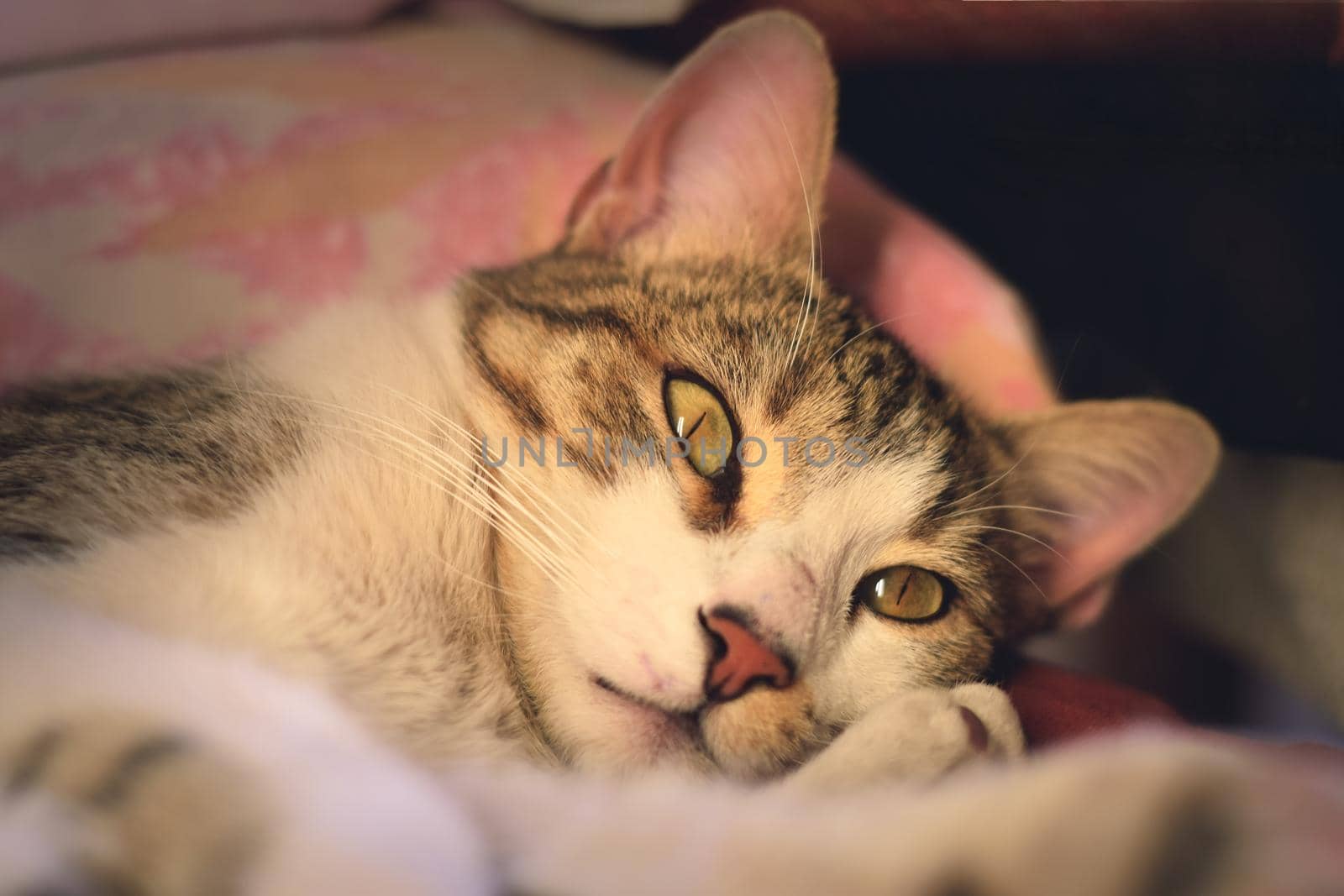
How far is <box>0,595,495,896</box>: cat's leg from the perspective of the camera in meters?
0.52

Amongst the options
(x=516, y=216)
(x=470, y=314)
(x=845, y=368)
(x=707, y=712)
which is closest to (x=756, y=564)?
(x=707, y=712)

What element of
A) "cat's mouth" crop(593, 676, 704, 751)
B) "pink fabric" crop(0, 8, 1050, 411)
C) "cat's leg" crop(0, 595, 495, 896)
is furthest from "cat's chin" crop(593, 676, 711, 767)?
"pink fabric" crop(0, 8, 1050, 411)

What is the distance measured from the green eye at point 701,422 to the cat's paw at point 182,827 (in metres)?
0.41

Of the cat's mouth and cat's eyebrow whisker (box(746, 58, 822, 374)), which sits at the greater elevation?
cat's eyebrow whisker (box(746, 58, 822, 374))

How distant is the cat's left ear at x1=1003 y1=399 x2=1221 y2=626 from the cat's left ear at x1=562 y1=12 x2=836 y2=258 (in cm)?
42

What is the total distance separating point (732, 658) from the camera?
0.71m

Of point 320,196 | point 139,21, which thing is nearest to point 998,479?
point 320,196

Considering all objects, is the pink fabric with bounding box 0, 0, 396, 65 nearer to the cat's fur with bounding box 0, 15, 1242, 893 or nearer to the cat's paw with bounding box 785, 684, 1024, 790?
the cat's fur with bounding box 0, 15, 1242, 893

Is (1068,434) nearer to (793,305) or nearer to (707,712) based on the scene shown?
(793,305)

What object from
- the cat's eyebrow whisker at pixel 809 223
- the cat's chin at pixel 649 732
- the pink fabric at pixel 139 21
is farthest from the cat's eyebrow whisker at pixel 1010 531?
the pink fabric at pixel 139 21

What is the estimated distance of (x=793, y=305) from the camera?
3.25 ft

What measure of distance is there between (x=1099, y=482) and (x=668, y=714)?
0.70m

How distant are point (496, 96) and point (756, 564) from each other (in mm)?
924

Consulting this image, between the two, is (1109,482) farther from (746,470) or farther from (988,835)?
(988,835)
